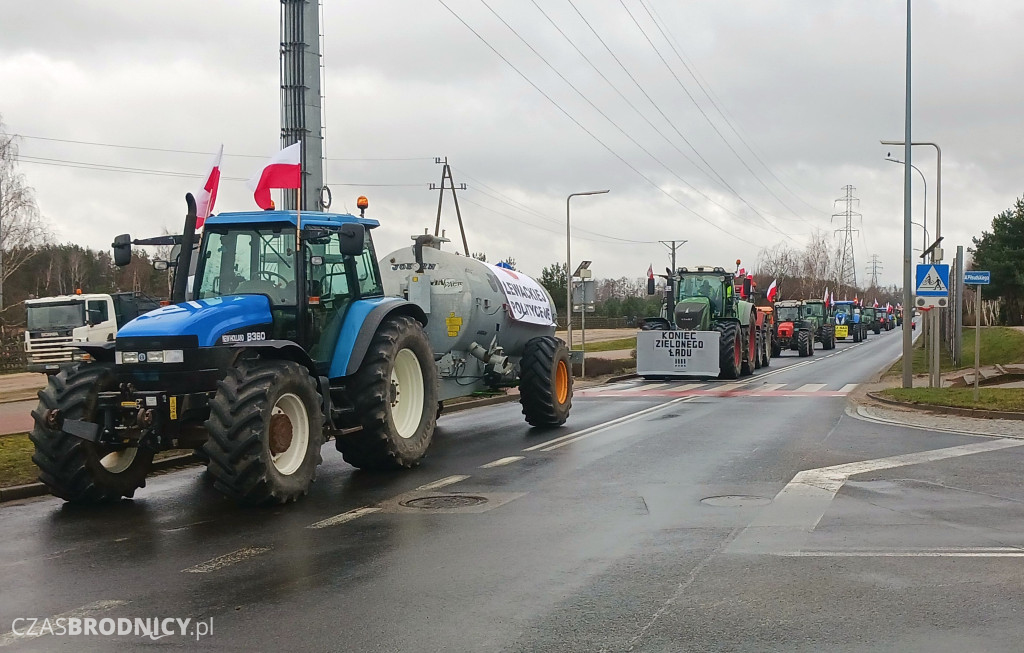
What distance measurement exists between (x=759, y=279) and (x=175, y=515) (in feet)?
309

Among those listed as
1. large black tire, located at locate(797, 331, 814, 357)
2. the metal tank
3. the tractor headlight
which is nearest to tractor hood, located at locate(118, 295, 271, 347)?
the tractor headlight

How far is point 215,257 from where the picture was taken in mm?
10477

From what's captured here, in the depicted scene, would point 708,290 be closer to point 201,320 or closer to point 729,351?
point 729,351

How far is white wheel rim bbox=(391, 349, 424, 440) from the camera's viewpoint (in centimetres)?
1181

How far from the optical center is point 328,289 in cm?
1083

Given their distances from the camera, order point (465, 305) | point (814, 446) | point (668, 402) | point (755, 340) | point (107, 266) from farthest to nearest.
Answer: point (107, 266), point (755, 340), point (668, 402), point (465, 305), point (814, 446)

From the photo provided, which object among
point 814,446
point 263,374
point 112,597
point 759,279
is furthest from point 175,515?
point 759,279

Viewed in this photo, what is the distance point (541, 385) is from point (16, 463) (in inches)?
299

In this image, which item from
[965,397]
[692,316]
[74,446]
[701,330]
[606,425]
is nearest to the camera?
[74,446]

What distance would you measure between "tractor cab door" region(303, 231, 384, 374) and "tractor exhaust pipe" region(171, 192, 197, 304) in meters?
1.15

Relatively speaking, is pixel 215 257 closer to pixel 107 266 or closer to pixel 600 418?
pixel 600 418

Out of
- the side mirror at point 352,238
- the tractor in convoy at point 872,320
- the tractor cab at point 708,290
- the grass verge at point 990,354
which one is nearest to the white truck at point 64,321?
the tractor cab at point 708,290

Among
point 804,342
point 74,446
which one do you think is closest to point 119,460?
point 74,446

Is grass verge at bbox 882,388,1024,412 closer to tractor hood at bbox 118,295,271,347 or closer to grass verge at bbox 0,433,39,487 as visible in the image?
tractor hood at bbox 118,295,271,347
